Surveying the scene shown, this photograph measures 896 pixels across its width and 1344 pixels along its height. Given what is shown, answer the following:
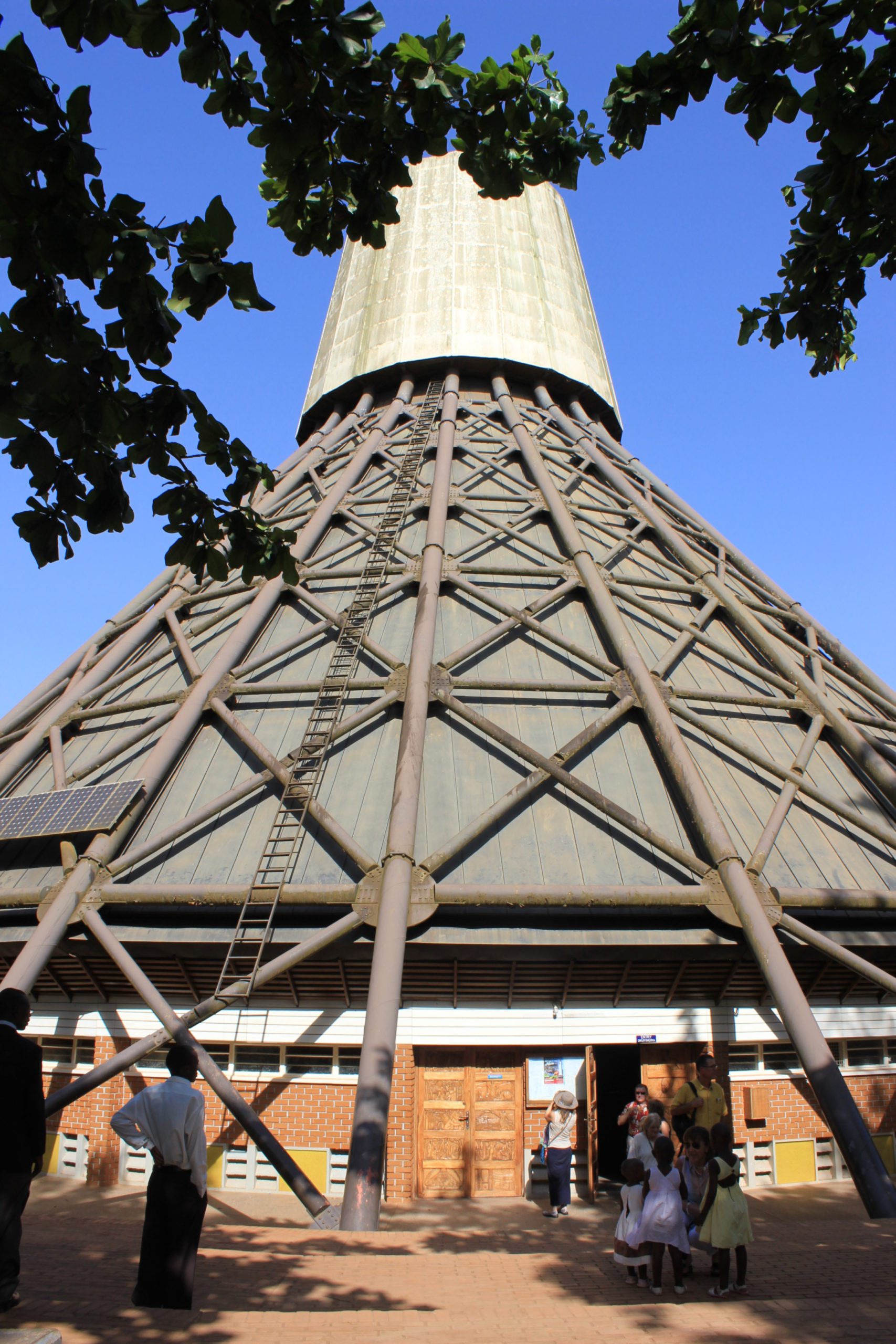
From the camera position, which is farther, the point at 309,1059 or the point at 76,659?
the point at 76,659

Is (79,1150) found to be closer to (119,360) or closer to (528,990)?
(528,990)

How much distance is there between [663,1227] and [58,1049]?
719 cm

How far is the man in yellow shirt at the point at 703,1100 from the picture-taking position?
7836mm

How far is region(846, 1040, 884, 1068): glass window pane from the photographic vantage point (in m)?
9.81

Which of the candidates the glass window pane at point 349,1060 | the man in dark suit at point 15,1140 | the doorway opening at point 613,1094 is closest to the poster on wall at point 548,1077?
the glass window pane at point 349,1060

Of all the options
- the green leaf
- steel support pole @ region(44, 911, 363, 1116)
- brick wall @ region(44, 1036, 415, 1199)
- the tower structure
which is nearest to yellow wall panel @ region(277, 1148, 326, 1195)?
brick wall @ region(44, 1036, 415, 1199)

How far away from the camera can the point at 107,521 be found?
5117mm

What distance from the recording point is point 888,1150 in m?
9.79

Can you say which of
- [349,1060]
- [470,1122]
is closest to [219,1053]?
[349,1060]

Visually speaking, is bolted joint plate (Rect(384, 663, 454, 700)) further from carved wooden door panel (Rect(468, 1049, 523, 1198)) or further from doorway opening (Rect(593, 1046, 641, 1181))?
doorway opening (Rect(593, 1046, 641, 1181))

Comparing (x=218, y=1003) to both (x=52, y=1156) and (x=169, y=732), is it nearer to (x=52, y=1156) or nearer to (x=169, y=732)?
(x=169, y=732)

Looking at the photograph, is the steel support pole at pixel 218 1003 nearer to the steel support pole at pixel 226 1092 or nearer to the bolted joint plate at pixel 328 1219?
the steel support pole at pixel 226 1092

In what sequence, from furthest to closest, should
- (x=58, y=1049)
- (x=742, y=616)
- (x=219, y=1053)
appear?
(x=742, y=616) < (x=58, y=1049) < (x=219, y=1053)

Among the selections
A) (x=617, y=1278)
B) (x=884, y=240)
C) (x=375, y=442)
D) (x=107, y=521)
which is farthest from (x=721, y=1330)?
(x=375, y=442)
